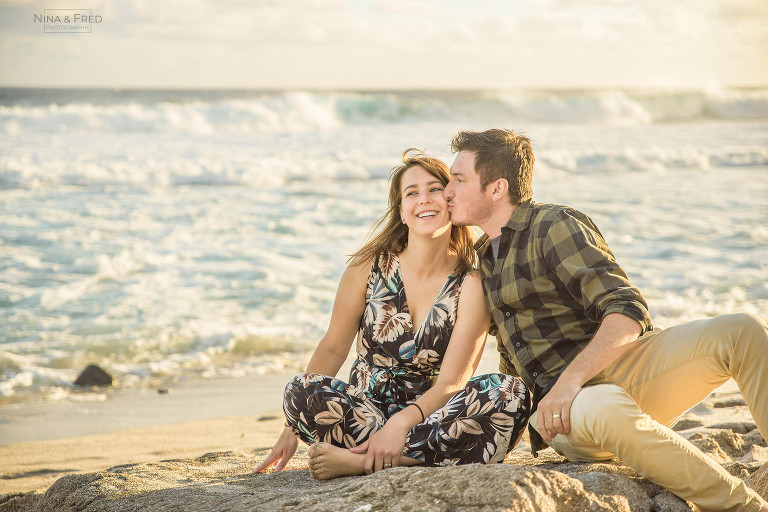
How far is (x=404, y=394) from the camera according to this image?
3422mm

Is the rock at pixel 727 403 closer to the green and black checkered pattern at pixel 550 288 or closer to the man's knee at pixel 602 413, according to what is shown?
the green and black checkered pattern at pixel 550 288

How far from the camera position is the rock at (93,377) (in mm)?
5922

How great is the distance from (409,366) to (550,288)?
78cm

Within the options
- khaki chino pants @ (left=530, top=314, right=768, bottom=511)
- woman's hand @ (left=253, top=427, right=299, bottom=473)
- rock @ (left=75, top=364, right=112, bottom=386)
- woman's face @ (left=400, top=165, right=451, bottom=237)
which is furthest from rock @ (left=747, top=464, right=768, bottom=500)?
rock @ (left=75, top=364, right=112, bottom=386)

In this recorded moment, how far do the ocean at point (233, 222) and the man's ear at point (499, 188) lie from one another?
11.5 ft

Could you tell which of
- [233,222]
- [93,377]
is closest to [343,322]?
[93,377]

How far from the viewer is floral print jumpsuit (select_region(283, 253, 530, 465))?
117 inches

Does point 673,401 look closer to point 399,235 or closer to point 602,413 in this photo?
point 602,413

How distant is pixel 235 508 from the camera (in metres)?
2.64

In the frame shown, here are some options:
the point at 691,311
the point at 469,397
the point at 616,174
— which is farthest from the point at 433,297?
the point at 616,174

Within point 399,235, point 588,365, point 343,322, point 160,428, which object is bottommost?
point 160,428

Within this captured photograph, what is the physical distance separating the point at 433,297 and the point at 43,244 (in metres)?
8.08

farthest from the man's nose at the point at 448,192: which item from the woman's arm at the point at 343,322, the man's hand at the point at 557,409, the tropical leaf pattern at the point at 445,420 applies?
the man's hand at the point at 557,409

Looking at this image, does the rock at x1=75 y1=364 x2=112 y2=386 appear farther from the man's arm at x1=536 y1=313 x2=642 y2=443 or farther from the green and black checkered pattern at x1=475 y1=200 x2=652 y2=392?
the man's arm at x1=536 y1=313 x2=642 y2=443
